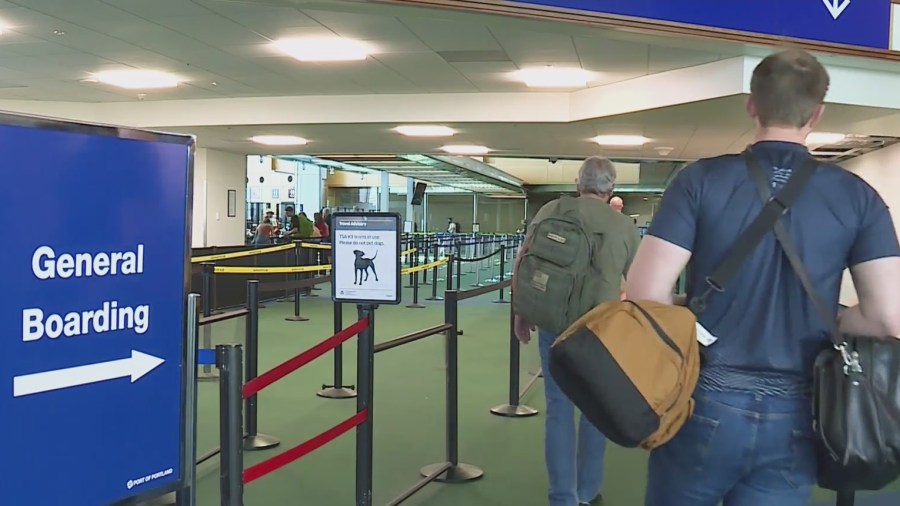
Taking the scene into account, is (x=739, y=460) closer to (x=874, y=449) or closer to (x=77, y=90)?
(x=874, y=449)

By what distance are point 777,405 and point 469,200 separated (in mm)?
43145

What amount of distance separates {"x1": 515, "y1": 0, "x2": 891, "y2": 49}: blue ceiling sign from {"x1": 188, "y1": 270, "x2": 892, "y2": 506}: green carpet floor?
113 inches

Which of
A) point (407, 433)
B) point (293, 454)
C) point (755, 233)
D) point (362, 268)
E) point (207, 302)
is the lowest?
point (407, 433)

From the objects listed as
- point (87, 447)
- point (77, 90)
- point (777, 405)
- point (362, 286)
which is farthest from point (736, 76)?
point (77, 90)

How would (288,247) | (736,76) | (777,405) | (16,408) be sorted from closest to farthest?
(16,408)
(777,405)
(736,76)
(288,247)

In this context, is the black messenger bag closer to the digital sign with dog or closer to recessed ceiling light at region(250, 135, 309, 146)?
the digital sign with dog

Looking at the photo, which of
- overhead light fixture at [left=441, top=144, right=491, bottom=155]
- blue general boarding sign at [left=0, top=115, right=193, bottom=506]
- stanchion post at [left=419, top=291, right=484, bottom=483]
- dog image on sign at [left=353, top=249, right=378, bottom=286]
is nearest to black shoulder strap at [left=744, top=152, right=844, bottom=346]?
blue general boarding sign at [left=0, top=115, right=193, bottom=506]

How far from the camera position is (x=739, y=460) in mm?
1706

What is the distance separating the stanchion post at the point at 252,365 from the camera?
15.4 ft

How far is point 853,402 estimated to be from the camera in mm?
1631

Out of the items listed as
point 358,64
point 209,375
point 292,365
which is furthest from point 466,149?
point 292,365

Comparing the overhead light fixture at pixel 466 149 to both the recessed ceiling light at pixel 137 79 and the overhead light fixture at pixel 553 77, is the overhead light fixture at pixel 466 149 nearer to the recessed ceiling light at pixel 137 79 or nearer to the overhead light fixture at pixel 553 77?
the overhead light fixture at pixel 553 77

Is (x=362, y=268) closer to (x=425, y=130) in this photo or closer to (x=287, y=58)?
(x=287, y=58)

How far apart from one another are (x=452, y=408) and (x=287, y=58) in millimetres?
5302
